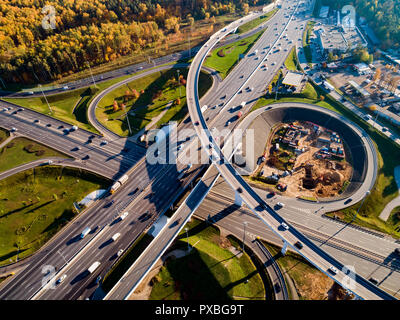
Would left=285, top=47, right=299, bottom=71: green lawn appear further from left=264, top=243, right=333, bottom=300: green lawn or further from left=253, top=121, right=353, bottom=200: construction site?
left=264, top=243, right=333, bottom=300: green lawn

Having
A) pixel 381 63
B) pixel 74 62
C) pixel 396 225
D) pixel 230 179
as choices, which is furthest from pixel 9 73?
pixel 381 63

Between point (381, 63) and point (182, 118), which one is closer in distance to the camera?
point (182, 118)

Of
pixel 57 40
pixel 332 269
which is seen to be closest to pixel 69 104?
pixel 57 40

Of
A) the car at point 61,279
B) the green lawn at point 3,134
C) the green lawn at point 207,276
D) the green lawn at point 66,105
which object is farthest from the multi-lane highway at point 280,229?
the green lawn at point 3,134

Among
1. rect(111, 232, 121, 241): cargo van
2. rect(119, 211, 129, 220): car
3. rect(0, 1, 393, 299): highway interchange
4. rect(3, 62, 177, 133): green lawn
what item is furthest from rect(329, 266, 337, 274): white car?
rect(3, 62, 177, 133): green lawn

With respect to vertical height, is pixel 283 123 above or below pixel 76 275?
above

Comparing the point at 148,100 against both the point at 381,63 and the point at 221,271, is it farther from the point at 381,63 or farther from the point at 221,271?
the point at 381,63

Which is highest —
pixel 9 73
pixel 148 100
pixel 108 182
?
pixel 9 73

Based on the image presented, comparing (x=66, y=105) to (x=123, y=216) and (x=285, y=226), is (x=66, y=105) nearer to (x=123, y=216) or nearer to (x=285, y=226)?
(x=123, y=216)
